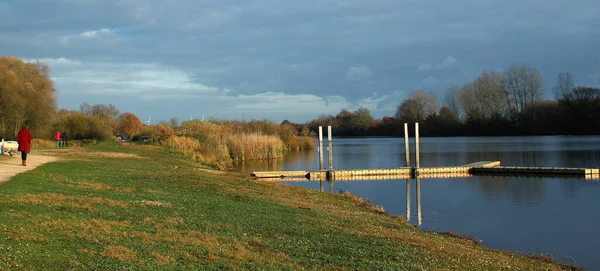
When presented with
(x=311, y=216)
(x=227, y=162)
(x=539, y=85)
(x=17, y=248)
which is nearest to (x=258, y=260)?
(x=17, y=248)

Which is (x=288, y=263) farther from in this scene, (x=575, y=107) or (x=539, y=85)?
(x=539, y=85)

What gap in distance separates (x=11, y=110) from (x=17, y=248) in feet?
141

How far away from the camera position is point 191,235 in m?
9.27

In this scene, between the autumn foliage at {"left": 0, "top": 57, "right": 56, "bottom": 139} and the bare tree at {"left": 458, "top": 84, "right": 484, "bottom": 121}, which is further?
the bare tree at {"left": 458, "top": 84, "right": 484, "bottom": 121}

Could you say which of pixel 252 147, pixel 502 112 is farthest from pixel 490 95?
pixel 252 147

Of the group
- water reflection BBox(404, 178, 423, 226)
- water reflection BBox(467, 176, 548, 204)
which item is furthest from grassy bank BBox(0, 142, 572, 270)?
water reflection BBox(467, 176, 548, 204)

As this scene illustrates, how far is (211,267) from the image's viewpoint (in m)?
7.38

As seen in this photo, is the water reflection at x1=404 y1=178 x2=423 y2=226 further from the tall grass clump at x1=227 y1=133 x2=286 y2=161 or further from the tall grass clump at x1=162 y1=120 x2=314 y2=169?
the tall grass clump at x1=227 y1=133 x2=286 y2=161

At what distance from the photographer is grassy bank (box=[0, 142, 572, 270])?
24.6 ft

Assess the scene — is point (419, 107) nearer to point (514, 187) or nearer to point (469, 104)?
point (469, 104)

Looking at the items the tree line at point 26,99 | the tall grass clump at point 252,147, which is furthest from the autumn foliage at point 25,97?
the tall grass clump at point 252,147

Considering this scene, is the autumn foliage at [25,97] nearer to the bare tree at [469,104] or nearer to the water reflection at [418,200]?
the water reflection at [418,200]

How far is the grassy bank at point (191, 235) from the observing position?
750cm

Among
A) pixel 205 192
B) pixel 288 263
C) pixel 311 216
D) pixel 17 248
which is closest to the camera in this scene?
pixel 17 248
